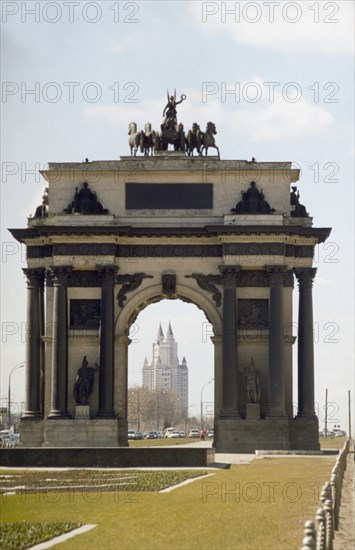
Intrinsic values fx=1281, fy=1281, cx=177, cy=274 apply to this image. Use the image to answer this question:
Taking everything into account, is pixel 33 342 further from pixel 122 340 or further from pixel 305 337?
pixel 305 337

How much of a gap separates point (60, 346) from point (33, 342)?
8.70ft

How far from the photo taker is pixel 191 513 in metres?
30.1

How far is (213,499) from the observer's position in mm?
34094

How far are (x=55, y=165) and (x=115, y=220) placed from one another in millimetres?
4991

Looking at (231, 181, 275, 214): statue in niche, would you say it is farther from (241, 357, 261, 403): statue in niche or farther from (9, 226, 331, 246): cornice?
(241, 357, 261, 403): statue in niche

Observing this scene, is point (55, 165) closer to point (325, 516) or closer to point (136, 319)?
point (136, 319)

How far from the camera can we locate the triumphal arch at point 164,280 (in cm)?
7131

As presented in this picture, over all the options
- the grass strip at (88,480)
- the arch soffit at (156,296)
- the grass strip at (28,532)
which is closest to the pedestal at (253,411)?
the arch soffit at (156,296)

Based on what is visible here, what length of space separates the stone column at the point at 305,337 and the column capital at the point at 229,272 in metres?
3.95

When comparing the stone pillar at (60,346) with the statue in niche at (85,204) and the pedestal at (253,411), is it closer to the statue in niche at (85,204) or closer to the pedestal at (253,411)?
the statue in niche at (85,204)

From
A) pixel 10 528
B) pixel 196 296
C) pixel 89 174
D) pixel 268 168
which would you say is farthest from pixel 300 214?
pixel 10 528

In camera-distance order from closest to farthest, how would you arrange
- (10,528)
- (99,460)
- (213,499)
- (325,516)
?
(325,516), (10,528), (213,499), (99,460)

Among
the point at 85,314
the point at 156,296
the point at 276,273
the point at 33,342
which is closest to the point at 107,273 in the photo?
the point at 85,314

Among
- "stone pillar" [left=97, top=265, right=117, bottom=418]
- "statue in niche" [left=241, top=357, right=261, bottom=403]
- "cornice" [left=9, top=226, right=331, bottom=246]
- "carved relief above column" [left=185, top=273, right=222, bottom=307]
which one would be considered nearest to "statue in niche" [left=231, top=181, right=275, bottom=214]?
"cornice" [left=9, top=226, right=331, bottom=246]
